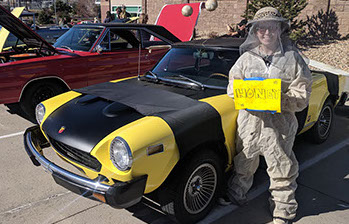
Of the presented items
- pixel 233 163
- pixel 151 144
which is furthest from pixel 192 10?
pixel 151 144

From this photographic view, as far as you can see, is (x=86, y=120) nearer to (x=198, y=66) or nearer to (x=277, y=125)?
(x=198, y=66)

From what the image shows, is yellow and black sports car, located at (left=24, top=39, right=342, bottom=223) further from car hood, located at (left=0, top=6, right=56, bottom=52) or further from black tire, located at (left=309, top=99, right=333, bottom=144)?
car hood, located at (left=0, top=6, right=56, bottom=52)

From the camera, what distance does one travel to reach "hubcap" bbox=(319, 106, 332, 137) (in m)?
4.91

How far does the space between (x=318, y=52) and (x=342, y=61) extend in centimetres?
116

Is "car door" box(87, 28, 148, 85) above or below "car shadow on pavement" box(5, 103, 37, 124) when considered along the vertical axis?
above

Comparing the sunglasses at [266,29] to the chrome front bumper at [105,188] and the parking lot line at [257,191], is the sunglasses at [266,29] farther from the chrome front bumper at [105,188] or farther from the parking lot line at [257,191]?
the parking lot line at [257,191]

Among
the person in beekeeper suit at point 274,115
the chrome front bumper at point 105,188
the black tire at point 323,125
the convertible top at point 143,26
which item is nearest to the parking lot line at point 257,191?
the black tire at point 323,125

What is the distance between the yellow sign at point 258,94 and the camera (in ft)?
8.45

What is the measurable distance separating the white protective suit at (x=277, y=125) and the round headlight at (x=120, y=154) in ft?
3.58

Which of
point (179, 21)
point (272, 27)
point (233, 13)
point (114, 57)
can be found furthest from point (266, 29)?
point (233, 13)

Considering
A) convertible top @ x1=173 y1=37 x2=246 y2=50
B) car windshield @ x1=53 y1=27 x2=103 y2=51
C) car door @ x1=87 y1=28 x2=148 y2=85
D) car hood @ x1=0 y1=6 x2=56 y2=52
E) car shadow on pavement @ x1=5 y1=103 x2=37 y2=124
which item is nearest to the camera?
convertible top @ x1=173 y1=37 x2=246 y2=50

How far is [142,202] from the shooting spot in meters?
2.94

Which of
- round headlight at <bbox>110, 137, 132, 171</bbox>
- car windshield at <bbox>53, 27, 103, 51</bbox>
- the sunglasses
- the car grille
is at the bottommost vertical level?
the car grille

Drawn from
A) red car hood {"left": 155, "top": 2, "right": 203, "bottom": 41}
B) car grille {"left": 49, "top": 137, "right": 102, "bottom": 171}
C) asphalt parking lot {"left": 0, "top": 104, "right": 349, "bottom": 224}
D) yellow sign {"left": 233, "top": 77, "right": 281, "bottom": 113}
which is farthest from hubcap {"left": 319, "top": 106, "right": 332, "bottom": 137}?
red car hood {"left": 155, "top": 2, "right": 203, "bottom": 41}
